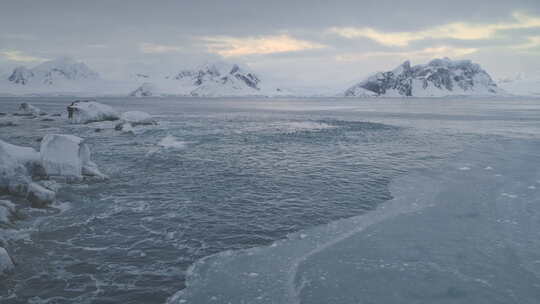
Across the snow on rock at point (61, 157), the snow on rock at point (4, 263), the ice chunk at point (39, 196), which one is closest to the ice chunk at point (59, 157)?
the snow on rock at point (61, 157)

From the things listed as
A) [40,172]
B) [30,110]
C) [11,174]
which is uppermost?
[30,110]

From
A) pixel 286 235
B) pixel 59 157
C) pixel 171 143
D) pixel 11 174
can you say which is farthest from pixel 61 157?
pixel 286 235

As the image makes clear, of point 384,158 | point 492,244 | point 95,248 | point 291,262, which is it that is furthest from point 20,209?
point 384,158

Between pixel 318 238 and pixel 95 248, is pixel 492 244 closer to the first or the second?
pixel 318 238

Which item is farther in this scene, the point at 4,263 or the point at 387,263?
the point at 387,263

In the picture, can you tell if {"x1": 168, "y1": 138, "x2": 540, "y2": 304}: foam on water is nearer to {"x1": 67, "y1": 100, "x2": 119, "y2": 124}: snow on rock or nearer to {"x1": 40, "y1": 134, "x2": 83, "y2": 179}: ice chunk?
{"x1": 40, "y1": 134, "x2": 83, "y2": 179}: ice chunk

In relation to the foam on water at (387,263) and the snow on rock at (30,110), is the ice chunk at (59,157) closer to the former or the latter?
the foam on water at (387,263)

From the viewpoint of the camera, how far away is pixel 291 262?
11.2 metres

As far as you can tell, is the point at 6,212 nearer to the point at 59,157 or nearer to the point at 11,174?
the point at 11,174

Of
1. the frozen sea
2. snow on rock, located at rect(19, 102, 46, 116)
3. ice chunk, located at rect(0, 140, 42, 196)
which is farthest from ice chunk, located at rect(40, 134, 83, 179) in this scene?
snow on rock, located at rect(19, 102, 46, 116)

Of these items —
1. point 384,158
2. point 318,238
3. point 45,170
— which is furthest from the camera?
point 384,158

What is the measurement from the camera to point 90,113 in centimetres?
5334

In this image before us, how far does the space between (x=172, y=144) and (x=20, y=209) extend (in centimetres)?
1914

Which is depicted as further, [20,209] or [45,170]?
[45,170]
